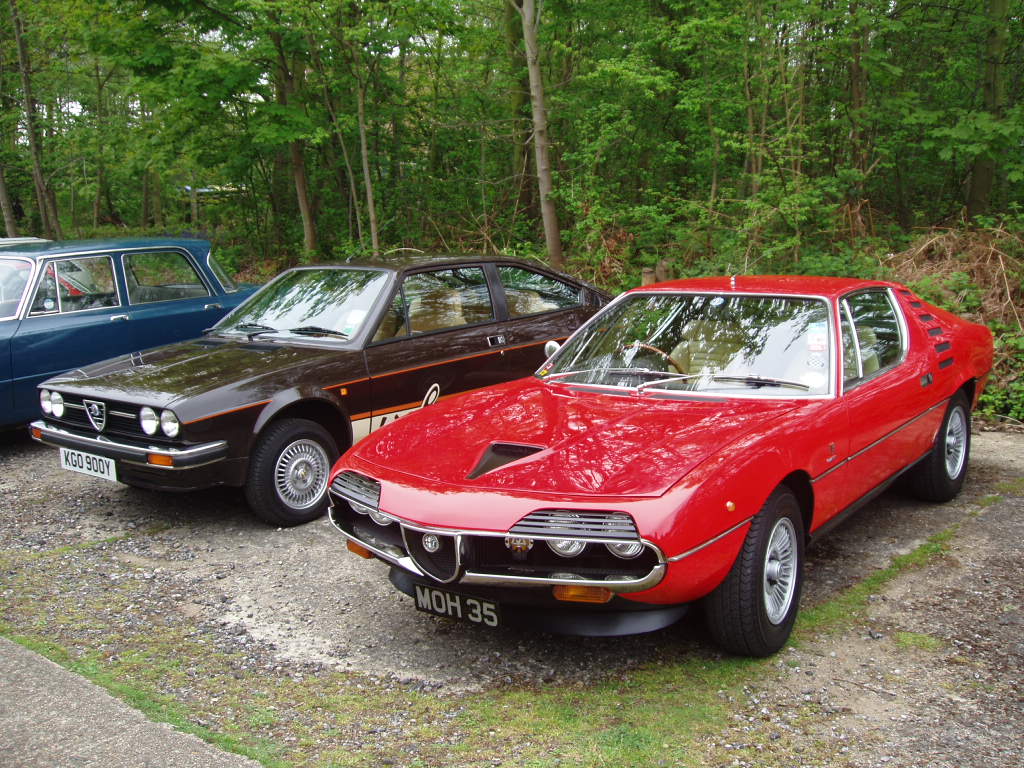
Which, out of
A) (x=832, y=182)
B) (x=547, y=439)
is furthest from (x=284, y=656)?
(x=832, y=182)

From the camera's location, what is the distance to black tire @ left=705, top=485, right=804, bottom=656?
335cm

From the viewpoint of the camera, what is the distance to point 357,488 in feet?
12.3

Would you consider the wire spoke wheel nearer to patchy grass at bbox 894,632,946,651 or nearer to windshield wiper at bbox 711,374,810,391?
patchy grass at bbox 894,632,946,651

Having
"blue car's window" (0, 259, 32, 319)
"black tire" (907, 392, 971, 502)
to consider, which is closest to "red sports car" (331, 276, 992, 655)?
"black tire" (907, 392, 971, 502)

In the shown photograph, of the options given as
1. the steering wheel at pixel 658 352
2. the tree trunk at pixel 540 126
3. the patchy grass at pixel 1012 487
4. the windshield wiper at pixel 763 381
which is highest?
the tree trunk at pixel 540 126

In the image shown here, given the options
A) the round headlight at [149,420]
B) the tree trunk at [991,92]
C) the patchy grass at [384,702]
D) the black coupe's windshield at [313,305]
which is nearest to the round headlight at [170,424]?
the round headlight at [149,420]

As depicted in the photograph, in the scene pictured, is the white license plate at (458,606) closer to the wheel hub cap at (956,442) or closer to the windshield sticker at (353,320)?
the windshield sticker at (353,320)

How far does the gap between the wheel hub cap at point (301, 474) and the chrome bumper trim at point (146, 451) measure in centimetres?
43

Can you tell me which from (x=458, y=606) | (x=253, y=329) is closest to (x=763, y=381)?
(x=458, y=606)

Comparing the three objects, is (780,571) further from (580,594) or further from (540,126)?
(540,126)

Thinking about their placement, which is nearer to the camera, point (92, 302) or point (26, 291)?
point (26, 291)

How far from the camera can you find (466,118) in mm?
16078

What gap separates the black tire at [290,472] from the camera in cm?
532

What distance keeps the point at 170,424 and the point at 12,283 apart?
11.5 feet
